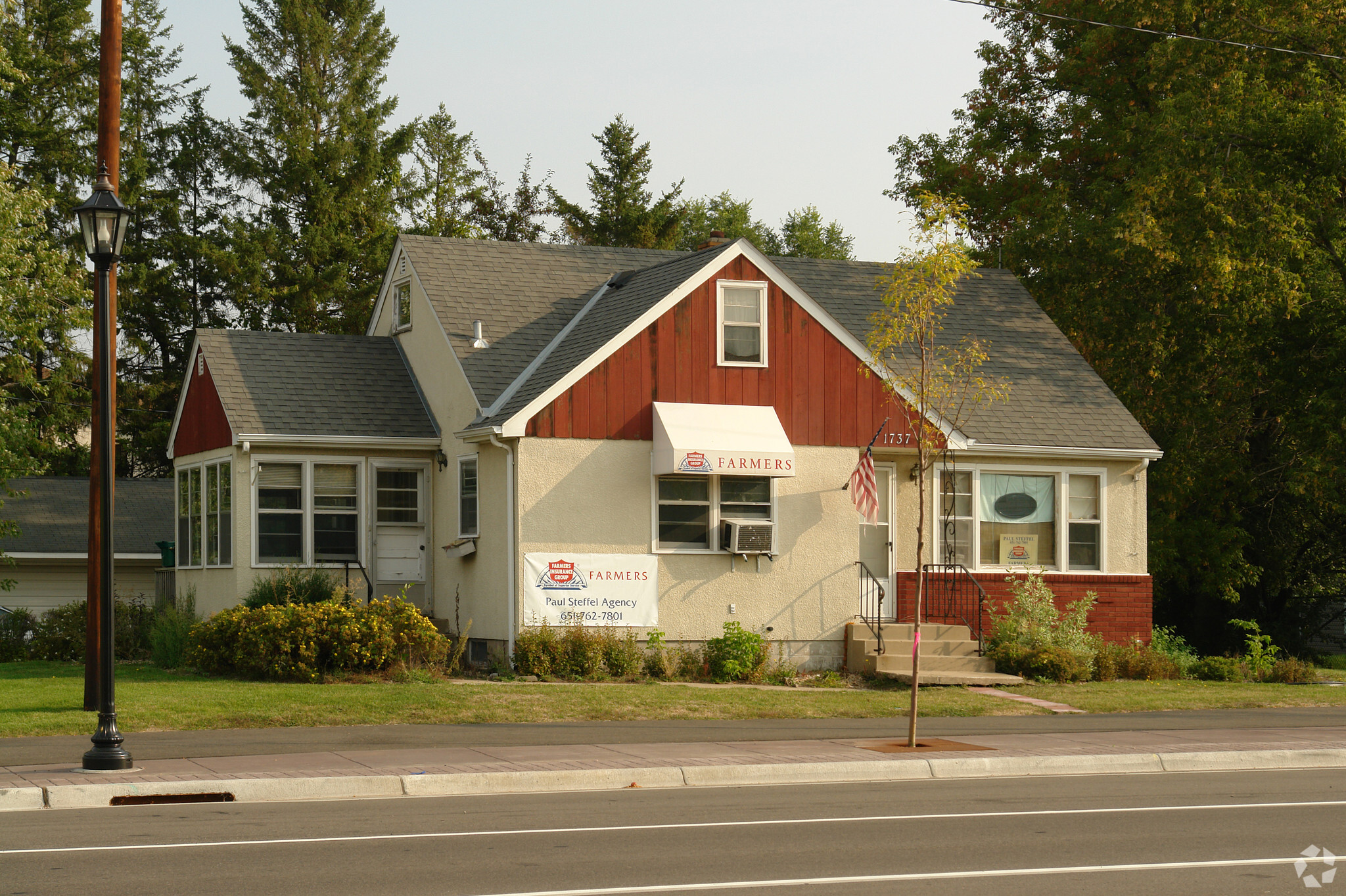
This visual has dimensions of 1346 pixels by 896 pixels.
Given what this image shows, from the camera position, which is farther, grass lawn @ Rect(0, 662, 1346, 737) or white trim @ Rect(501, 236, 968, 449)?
white trim @ Rect(501, 236, 968, 449)

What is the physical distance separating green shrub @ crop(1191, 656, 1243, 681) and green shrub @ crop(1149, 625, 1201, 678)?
0.20 metres

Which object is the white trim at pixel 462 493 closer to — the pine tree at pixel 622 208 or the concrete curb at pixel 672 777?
the concrete curb at pixel 672 777

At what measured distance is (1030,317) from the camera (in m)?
27.9

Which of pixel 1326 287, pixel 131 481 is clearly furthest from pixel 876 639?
pixel 131 481

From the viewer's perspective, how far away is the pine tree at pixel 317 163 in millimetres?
43406

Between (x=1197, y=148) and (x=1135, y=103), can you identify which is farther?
(x=1135, y=103)

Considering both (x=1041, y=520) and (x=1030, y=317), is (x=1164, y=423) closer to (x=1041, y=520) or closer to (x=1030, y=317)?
(x=1030, y=317)

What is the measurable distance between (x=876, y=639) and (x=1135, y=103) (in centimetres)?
1652

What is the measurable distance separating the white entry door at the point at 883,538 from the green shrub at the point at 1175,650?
15.8 ft

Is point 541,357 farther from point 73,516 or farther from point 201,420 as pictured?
point 73,516

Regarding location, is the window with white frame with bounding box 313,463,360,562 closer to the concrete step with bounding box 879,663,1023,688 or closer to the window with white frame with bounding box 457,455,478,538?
the window with white frame with bounding box 457,455,478,538

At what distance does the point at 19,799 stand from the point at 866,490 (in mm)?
12794

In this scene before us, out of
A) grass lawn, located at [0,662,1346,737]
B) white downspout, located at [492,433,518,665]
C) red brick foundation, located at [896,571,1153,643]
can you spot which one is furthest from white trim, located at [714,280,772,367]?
grass lawn, located at [0,662,1346,737]

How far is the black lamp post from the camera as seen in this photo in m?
12.4
